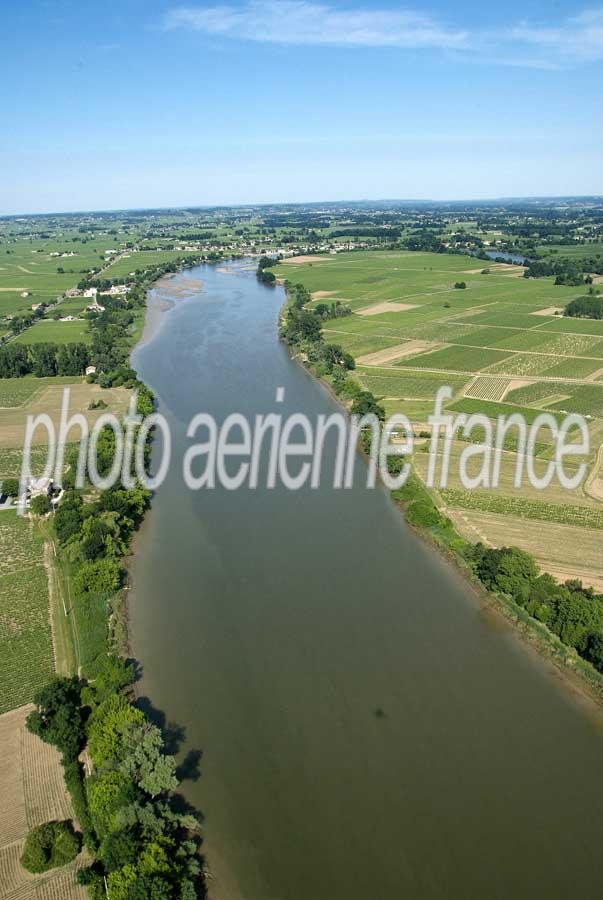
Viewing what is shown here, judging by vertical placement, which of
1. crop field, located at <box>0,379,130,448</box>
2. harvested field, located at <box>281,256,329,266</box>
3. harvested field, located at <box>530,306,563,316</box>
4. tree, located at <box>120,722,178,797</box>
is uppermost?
harvested field, located at <box>281,256,329,266</box>

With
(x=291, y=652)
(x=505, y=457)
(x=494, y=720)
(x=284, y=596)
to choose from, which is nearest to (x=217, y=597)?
(x=284, y=596)

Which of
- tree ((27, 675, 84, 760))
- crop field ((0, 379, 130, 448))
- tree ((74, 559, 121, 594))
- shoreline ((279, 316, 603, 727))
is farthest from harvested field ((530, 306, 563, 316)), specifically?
tree ((27, 675, 84, 760))

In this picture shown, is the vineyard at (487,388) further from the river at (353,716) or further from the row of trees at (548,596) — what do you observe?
the row of trees at (548,596)

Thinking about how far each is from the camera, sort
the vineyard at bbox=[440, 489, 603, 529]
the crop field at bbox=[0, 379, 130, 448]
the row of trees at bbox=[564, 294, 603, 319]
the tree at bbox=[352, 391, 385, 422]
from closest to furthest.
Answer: the vineyard at bbox=[440, 489, 603, 529], the crop field at bbox=[0, 379, 130, 448], the tree at bbox=[352, 391, 385, 422], the row of trees at bbox=[564, 294, 603, 319]

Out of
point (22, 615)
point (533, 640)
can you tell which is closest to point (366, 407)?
point (533, 640)

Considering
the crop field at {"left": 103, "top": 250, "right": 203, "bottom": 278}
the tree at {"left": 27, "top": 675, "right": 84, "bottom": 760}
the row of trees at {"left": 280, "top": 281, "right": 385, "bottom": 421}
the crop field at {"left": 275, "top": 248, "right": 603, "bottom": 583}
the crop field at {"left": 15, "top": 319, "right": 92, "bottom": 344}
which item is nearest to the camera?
the tree at {"left": 27, "top": 675, "right": 84, "bottom": 760}

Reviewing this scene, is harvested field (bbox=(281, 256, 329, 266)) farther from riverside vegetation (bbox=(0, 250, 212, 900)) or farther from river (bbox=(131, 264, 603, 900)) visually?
riverside vegetation (bbox=(0, 250, 212, 900))
